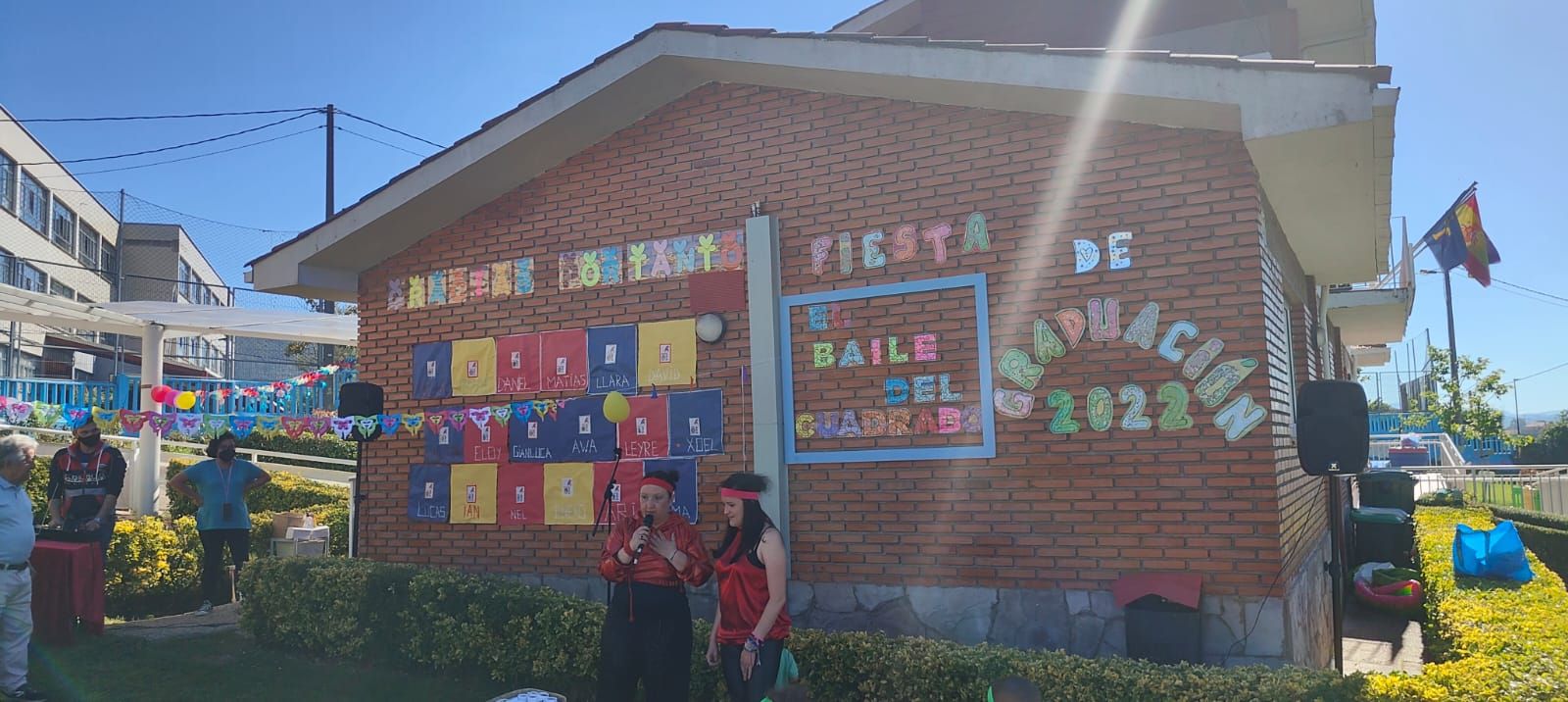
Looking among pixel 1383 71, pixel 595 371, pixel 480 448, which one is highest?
pixel 1383 71

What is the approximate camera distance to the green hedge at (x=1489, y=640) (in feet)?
15.3

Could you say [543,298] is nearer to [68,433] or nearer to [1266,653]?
[1266,653]

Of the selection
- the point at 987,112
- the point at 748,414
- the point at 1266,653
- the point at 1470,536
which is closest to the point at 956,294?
the point at 987,112

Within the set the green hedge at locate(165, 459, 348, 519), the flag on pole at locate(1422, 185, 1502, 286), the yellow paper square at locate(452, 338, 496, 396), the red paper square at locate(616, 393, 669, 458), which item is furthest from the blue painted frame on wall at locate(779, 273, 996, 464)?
the flag on pole at locate(1422, 185, 1502, 286)

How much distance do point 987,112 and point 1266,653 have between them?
12.9 ft

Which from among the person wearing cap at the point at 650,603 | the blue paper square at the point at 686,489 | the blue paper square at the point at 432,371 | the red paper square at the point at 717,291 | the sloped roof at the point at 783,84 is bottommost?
the person wearing cap at the point at 650,603

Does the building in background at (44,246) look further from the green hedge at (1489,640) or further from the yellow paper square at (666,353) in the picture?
the green hedge at (1489,640)

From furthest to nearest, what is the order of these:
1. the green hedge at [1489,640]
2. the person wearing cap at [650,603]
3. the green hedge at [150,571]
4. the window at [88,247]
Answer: the window at [88,247], the green hedge at [150,571], the person wearing cap at [650,603], the green hedge at [1489,640]

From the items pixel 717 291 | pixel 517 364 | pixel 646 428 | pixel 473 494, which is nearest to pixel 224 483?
pixel 473 494

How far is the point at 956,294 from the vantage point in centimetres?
683

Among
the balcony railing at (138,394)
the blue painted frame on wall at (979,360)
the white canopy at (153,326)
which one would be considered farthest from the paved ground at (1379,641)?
the balcony railing at (138,394)

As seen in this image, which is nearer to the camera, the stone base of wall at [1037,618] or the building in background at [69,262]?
the stone base of wall at [1037,618]

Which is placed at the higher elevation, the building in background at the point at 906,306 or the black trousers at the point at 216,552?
the building in background at the point at 906,306

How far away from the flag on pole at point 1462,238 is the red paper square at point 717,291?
1884 cm
